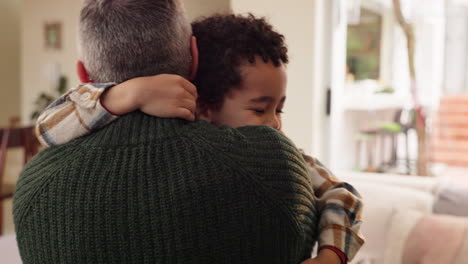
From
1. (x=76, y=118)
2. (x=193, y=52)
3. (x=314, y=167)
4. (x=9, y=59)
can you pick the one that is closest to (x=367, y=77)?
(x=314, y=167)

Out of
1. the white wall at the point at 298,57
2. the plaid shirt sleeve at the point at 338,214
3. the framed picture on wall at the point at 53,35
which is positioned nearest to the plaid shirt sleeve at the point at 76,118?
→ the plaid shirt sleeve at the point at 338,214

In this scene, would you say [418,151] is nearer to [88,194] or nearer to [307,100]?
[307,100]

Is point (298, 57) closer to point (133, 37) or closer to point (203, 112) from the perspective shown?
point (203, 112)

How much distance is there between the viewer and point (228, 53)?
86 cm

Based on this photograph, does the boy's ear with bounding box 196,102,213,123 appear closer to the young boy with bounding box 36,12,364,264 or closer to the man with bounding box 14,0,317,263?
the young boy with bounding box 36,12,364,264

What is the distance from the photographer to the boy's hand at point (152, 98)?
583 millimetres

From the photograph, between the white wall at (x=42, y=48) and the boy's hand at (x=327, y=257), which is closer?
the boy's hand at (x=327, y=257)

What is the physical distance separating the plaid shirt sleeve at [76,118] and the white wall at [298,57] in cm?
169

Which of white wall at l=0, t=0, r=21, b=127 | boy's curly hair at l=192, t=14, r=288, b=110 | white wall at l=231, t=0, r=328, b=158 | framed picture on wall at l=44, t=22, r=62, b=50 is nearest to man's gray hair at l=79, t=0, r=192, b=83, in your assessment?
boy's curly hair at l=192, t=14, r=288, b=110

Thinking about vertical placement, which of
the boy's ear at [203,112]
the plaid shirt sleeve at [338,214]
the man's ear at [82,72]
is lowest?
the plaid shirt sleeve at [338,214]

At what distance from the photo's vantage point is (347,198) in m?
0.78

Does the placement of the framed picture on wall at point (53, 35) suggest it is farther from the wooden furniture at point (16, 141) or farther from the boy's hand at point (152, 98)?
the boy's hand at point (152, 98)

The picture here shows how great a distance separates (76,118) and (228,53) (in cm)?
34

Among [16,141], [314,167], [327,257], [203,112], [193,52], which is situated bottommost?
[16,141]
